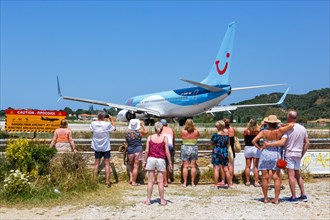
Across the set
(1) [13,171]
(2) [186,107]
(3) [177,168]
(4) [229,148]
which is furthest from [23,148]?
(2) [186,107]

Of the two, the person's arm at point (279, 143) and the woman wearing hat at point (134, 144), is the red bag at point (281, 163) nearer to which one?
the person's arm at point (279, 143)

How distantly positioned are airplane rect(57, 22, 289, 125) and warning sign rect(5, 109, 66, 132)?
1064cm

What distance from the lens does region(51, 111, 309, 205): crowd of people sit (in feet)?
26.0

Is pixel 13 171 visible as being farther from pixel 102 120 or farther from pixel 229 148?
pixel 229 148

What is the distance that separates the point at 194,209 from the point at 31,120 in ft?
21.8

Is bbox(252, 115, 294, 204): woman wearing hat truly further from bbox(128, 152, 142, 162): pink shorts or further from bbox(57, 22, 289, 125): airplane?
bbox(57, 22, 289, 125): airplane

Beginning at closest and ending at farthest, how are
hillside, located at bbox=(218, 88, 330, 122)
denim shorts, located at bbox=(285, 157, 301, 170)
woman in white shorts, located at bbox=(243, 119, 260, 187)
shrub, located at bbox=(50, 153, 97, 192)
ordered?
denim shorts, located at bbox=(285, 157, 301, 170) → shrub, located at bbox=(50, 153, 97, 192) → woman in white shorts, located at bbox=(243, 119, 260, 187) → hillside, located at bbox=(218, 88, 330, 122)

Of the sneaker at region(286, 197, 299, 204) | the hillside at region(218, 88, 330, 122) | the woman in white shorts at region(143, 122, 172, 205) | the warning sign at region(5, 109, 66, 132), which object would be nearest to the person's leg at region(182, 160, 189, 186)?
the woman in white shorts at region(143, 122, 172, 205)

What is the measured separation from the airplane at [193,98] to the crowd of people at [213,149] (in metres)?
13.8

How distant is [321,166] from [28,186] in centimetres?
820

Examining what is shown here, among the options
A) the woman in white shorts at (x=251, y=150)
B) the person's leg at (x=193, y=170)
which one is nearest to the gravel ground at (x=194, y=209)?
the person's leg at (x=193, y=170)

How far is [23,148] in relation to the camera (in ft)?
28.8

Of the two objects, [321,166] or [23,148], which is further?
[321,166]

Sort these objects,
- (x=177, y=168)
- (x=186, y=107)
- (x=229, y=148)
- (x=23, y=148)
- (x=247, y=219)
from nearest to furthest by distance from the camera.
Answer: (x=247, y=219) < (x=23, y=148) < (x=229, y=148) < (x=177, y=168) < (x=186, y=107)
